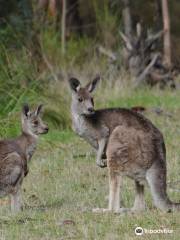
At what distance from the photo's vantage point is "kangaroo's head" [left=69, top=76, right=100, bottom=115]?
945cm

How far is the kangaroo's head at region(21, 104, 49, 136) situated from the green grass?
0.70 metres

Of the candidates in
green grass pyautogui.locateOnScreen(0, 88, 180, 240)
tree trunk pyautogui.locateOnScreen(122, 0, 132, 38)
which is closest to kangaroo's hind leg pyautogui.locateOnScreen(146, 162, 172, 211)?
green grass pyautogui.locateOnScreen(0, 88, 180, 240)

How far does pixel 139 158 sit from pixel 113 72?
10688 mm

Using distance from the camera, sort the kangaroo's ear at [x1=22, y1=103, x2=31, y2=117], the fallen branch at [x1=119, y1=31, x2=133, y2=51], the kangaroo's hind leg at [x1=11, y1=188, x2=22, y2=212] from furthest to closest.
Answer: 1. the fallen branch at [x1=119, y1=31, x2=133, y2=51]
2. the kangaroo's ear at [x1=22, y1=103, x2=31, y2=117]
3. the kangaroo's hind leg at [x1=11, y1=188, x2=22, y2=212]

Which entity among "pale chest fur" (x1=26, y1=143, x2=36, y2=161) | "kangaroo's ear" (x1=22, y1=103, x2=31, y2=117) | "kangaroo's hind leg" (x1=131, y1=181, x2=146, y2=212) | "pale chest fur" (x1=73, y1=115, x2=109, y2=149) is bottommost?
"kangaroo's hind leg" (x1=131, y1=181, x2=146, y2=212)

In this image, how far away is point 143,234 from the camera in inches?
290

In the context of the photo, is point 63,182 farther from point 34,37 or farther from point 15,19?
point 15,19

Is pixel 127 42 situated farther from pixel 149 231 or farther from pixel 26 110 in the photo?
pixel 149 231

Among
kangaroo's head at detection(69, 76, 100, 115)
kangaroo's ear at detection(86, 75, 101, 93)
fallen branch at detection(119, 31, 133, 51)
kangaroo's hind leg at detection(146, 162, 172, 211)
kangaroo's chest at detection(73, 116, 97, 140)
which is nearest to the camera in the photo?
kangaroo's hind leg at detection(146, 162, 172, 211)

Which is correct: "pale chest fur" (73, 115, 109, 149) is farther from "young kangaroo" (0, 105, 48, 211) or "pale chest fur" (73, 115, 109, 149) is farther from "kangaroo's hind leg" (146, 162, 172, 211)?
"kangaroo's hind leg" (146, 162, 172, 211)

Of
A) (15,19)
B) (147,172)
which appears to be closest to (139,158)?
Answer: (147,172)

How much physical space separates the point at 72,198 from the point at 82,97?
1106mm

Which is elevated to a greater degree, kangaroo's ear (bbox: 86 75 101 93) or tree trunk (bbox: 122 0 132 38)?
tree trunk (bbox: 122 0 132 38)

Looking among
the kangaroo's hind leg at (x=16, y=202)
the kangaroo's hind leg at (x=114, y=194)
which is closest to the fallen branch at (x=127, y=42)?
the kangaroo's hind leg at (x=16, y=202)
